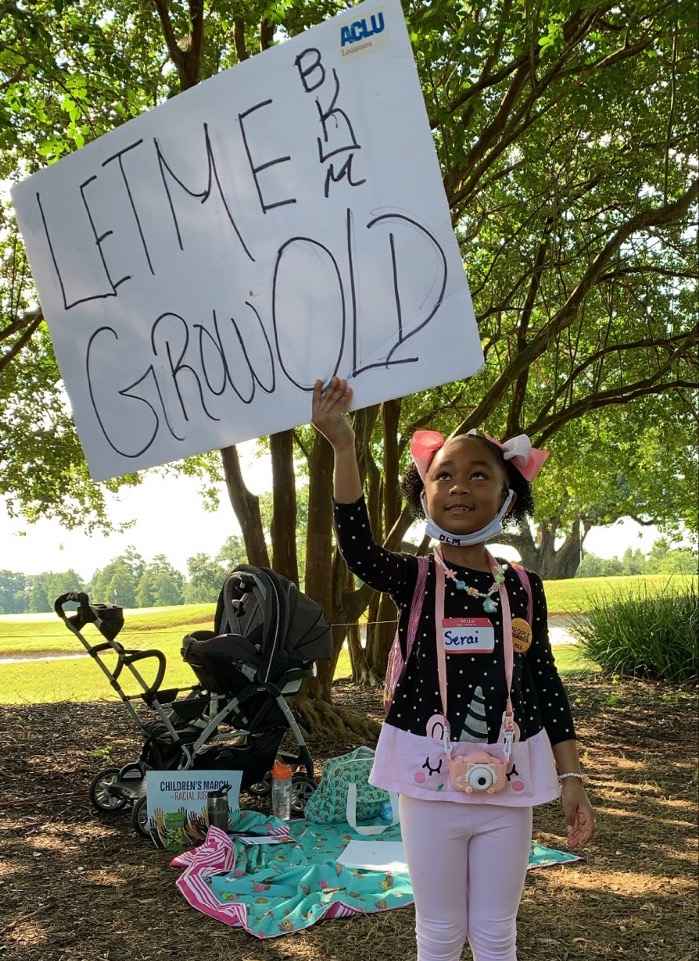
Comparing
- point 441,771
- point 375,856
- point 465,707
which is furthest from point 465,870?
point 375,856

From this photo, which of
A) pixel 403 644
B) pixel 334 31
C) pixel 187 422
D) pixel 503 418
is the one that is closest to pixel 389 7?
pixel 334 31

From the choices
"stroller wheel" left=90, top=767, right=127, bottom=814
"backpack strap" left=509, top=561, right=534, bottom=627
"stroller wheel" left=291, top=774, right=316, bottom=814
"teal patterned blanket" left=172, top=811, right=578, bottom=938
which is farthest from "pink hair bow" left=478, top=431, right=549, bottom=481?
"stroller wheel" left=90, top=767, right=127, bottom=814

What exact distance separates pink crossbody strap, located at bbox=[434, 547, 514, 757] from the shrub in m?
10.00

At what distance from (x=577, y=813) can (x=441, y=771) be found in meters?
0.35

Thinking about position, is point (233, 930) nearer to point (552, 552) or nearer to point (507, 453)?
point (507, 453)

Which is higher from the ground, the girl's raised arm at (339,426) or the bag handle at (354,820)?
the girl's raised arm at (339,426)

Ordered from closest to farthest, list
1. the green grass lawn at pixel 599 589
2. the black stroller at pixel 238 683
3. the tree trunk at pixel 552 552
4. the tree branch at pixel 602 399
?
the black stroller at pixel 238 683
the tree branch at pixel 602 399
the green grass lawn at pixel 599 589
the tree trunk at pixel 552 552

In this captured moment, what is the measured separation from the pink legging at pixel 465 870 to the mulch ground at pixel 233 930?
164 centimetres

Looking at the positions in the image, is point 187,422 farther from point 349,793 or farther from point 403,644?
point 349,793

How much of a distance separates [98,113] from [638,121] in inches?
163

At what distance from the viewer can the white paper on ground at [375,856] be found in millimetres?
4465

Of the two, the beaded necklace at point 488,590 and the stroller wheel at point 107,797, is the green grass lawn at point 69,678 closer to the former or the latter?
the stroller wheel at point 107,797

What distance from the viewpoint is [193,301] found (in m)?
2.31

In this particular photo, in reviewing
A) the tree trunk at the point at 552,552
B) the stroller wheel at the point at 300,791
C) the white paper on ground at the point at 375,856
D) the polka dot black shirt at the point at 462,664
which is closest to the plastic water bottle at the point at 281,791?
the stroller wheel at the point at 300,791
